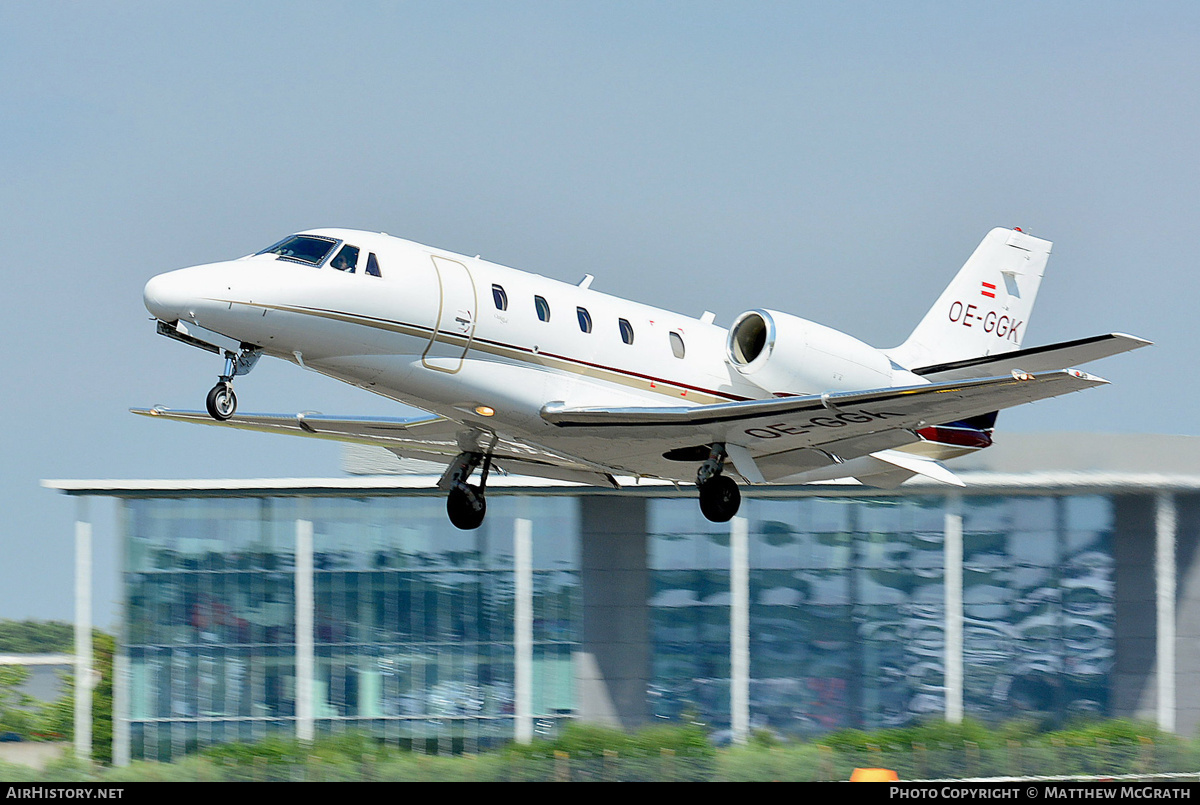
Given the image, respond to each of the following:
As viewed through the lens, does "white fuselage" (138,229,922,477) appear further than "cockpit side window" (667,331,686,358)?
No

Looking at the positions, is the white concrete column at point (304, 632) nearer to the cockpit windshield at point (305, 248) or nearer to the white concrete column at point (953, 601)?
the white concrete column at point (953, 601)

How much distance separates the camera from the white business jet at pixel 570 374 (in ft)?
48.3

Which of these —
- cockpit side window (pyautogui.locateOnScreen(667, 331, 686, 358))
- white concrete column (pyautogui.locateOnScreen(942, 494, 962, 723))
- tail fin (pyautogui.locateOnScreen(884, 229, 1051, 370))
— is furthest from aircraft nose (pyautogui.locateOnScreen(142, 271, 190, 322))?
white concrete column (pyautogui.locateOnScreen(942, 494, 962, 723))

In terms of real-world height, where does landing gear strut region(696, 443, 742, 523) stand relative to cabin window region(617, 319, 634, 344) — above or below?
below

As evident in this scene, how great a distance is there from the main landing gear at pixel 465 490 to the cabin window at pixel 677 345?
2576 mm

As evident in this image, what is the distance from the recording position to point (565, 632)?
3269 cm

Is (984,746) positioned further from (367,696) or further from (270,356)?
(270,356)

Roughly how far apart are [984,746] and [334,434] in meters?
16.8

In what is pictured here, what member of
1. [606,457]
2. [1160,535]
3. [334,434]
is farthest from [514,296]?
[1160,535]

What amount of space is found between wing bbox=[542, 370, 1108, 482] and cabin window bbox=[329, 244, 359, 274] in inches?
104

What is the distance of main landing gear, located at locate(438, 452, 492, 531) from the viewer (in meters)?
17.8

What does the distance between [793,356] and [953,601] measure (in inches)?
680

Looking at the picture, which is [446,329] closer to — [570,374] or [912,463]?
[570,374]

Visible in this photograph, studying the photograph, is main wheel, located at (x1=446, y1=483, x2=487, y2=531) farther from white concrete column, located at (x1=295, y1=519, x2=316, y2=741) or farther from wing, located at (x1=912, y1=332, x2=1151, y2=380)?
white concrete column, located at (x1=295, y1=519, x2=316, y2=741)
